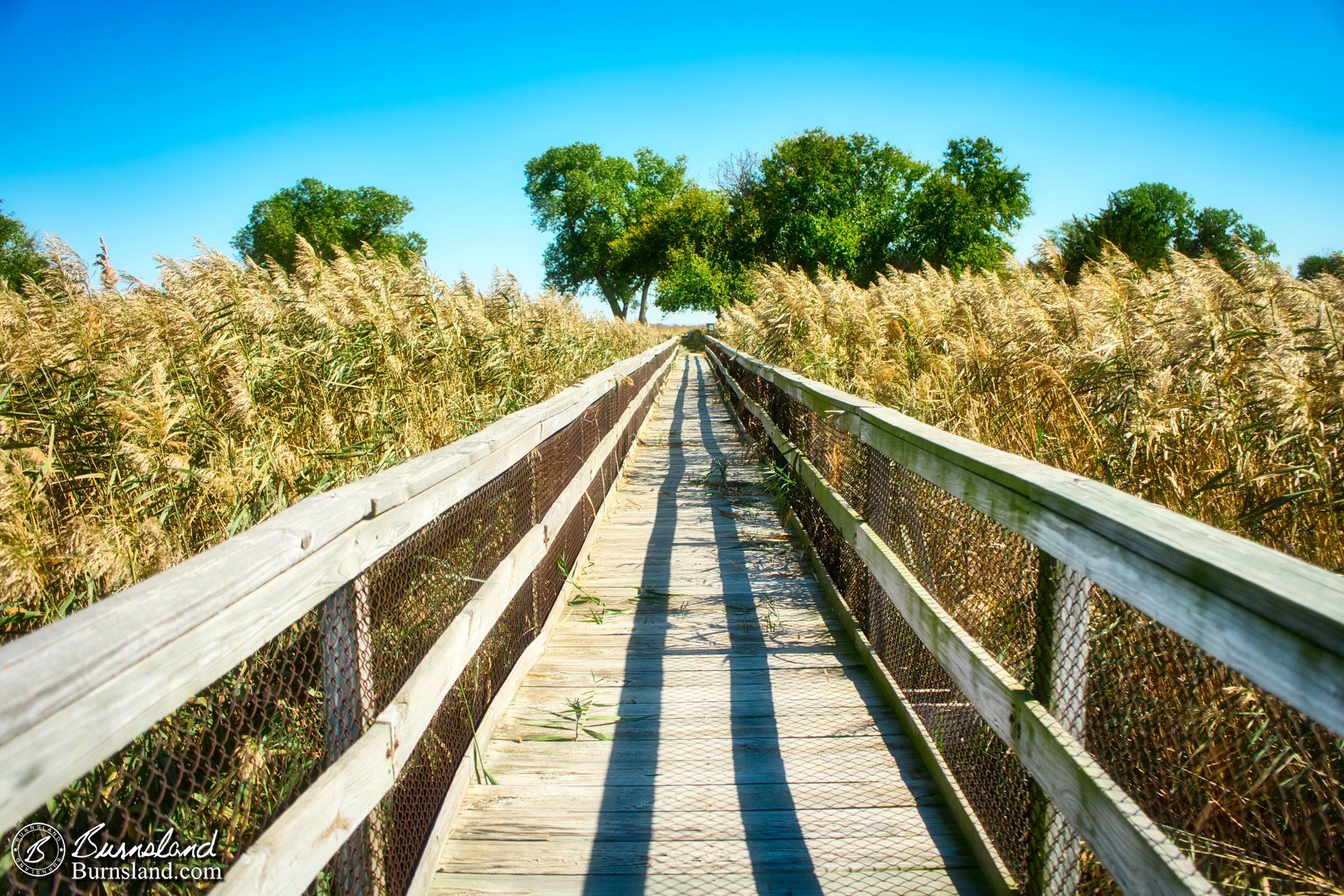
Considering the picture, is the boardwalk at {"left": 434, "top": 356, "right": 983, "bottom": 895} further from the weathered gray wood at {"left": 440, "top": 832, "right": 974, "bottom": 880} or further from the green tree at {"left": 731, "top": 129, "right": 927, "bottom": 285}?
the green tree at {"left": 731, "top": 129, "right": 927, "bottom": 285}

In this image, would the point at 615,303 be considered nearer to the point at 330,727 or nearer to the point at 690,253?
the point at 690,253

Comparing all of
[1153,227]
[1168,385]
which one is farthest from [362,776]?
[1153,227]

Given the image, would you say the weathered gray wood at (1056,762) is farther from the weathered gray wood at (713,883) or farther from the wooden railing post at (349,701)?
the wooden railing post at (349,701)

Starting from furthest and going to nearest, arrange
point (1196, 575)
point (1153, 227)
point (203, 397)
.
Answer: point (1153, 227)
point (203, 397)
point (1196, 575)

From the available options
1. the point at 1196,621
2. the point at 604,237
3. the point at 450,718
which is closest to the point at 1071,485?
the point at 1196,621

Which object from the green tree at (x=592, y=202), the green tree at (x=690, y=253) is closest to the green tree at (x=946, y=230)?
the green tree at (x=690, y=253)

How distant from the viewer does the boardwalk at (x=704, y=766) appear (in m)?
2.11

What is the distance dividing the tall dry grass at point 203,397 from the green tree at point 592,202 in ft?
162

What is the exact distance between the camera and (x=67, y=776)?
777 millimetres

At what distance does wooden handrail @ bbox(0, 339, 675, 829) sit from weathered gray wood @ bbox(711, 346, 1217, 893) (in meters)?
1.36

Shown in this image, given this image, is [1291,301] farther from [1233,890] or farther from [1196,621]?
[1196,621]

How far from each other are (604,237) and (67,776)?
5723 centimetres

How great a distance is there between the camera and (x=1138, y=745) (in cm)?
195

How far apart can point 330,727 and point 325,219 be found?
7142 centimetres
